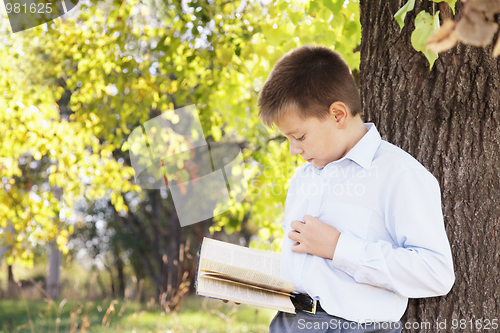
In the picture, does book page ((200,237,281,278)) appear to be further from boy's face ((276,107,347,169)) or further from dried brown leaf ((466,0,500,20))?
dried brown leaf ((466,0,500,20))

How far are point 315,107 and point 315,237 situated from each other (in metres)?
0.43

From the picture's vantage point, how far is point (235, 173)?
4023 mm

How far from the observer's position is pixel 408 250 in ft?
3.82

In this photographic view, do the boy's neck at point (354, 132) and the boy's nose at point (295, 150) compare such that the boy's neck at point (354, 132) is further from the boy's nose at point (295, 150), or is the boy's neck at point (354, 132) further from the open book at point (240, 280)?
the open book at point (240, 280)

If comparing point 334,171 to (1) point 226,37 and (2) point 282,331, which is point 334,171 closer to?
(2) point 282,331

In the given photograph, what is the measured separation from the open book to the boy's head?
1.34ft

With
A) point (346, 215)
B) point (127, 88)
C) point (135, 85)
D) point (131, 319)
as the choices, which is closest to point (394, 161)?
point (346, 215)


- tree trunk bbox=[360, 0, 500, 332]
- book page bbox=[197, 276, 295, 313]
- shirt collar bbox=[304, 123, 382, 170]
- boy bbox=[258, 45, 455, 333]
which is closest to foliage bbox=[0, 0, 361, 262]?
tree trunk bbox=[360, 0, 500, 332]

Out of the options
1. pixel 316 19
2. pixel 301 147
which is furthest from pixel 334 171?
pixel 316 19

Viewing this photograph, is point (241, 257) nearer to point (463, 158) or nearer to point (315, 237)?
point (315, 237)

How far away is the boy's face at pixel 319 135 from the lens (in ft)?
4.54

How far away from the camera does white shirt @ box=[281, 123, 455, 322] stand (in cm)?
117

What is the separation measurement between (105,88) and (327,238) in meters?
3.13

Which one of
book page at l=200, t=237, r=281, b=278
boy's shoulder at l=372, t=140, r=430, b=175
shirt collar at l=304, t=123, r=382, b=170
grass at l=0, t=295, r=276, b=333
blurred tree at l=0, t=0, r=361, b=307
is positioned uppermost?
blurred tree at l=0, t=0, r=361, b=307
